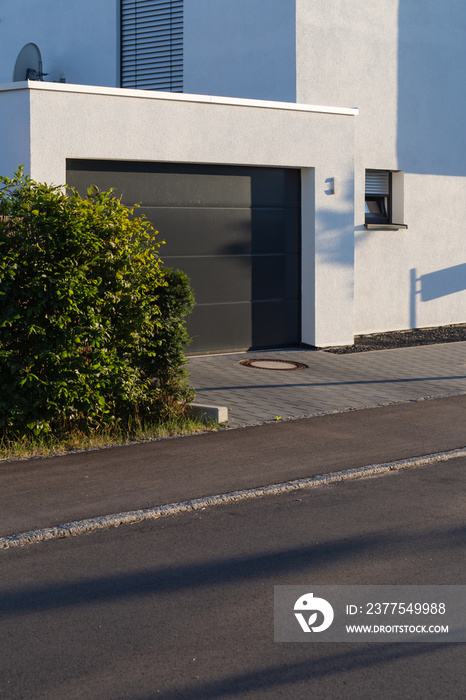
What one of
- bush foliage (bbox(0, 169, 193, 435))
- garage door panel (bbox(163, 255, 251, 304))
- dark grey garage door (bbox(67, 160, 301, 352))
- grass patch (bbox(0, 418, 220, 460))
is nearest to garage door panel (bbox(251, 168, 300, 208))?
dark grey garage door (bbox(67, 160, 301, 352))

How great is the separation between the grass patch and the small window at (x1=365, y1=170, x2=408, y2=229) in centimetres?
844

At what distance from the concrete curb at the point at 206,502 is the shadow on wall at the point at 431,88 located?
9678 millimetres

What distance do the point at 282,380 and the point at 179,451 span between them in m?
3.85

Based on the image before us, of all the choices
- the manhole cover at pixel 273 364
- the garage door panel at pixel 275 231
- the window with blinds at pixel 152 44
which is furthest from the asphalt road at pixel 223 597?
the window with blinds at pixel 152 44

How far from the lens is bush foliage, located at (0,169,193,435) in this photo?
7.42 meters

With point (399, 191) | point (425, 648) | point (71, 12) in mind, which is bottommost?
point (425, 648)

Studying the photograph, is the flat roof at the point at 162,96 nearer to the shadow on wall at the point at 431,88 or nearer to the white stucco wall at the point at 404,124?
the white stucco wall at the point at 404,124

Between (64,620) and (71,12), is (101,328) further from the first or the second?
(71,12)

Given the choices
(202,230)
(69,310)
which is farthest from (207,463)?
(202,230)

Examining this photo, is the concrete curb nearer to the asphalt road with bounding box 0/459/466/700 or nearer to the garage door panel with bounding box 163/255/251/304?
the asphalt road with bounding box 0/459/466/700

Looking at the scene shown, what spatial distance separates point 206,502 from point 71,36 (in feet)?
46.3

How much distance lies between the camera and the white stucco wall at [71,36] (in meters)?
16.9

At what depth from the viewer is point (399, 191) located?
15.9m

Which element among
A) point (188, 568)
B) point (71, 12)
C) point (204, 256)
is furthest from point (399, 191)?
point (188, 568)
